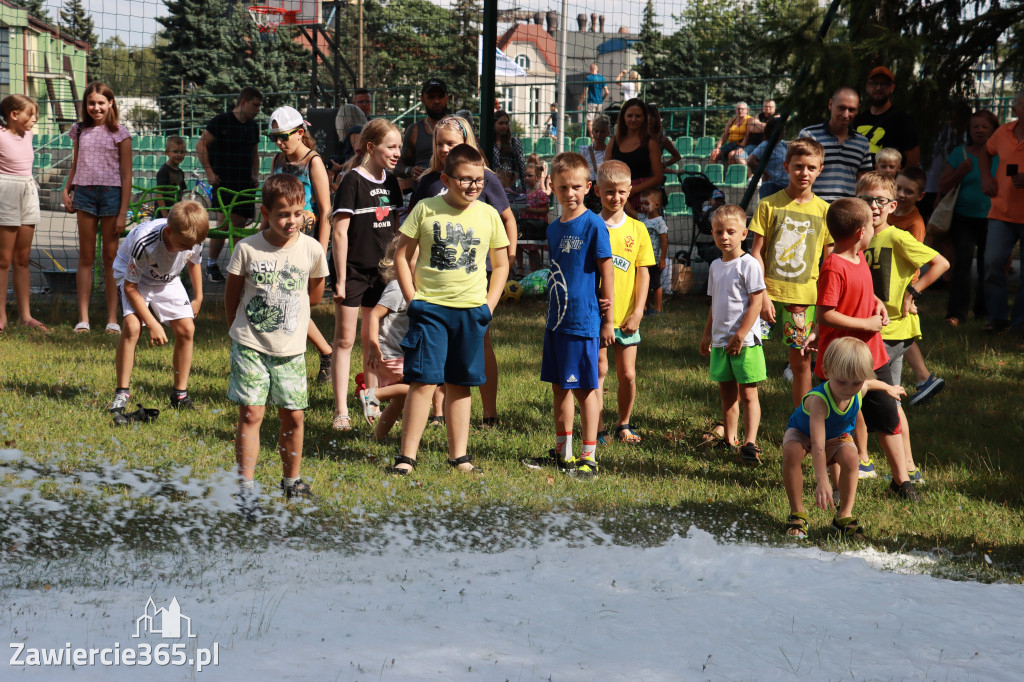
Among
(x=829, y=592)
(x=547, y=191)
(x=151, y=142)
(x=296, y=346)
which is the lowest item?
(x=829, y=592)

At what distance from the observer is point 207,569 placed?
4105mm

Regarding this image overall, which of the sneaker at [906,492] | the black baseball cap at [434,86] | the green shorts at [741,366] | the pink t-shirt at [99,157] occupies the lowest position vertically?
the sneaker at [906,492]

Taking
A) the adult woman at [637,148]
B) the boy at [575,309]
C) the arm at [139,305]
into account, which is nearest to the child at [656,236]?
the adult woman at [637,148]

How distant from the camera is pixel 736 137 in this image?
57.7ft

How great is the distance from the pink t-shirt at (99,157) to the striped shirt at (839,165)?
228 inches

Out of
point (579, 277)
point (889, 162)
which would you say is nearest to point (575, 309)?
point (579, 277)

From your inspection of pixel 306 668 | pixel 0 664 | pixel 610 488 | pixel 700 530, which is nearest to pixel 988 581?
pixel 700 530

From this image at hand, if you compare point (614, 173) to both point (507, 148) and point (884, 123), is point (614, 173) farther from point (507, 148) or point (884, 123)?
point (507, 148)

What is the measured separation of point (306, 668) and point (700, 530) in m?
2.22

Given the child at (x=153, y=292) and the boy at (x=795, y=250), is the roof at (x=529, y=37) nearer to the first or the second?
the boy at (x=795, y=250)

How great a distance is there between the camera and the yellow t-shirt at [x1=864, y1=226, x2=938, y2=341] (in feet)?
18.6

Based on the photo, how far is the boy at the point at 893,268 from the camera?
565cm

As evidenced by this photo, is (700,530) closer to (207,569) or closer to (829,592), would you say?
(829,592)

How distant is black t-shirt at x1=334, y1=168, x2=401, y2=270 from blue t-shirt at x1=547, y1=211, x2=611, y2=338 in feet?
4.48
